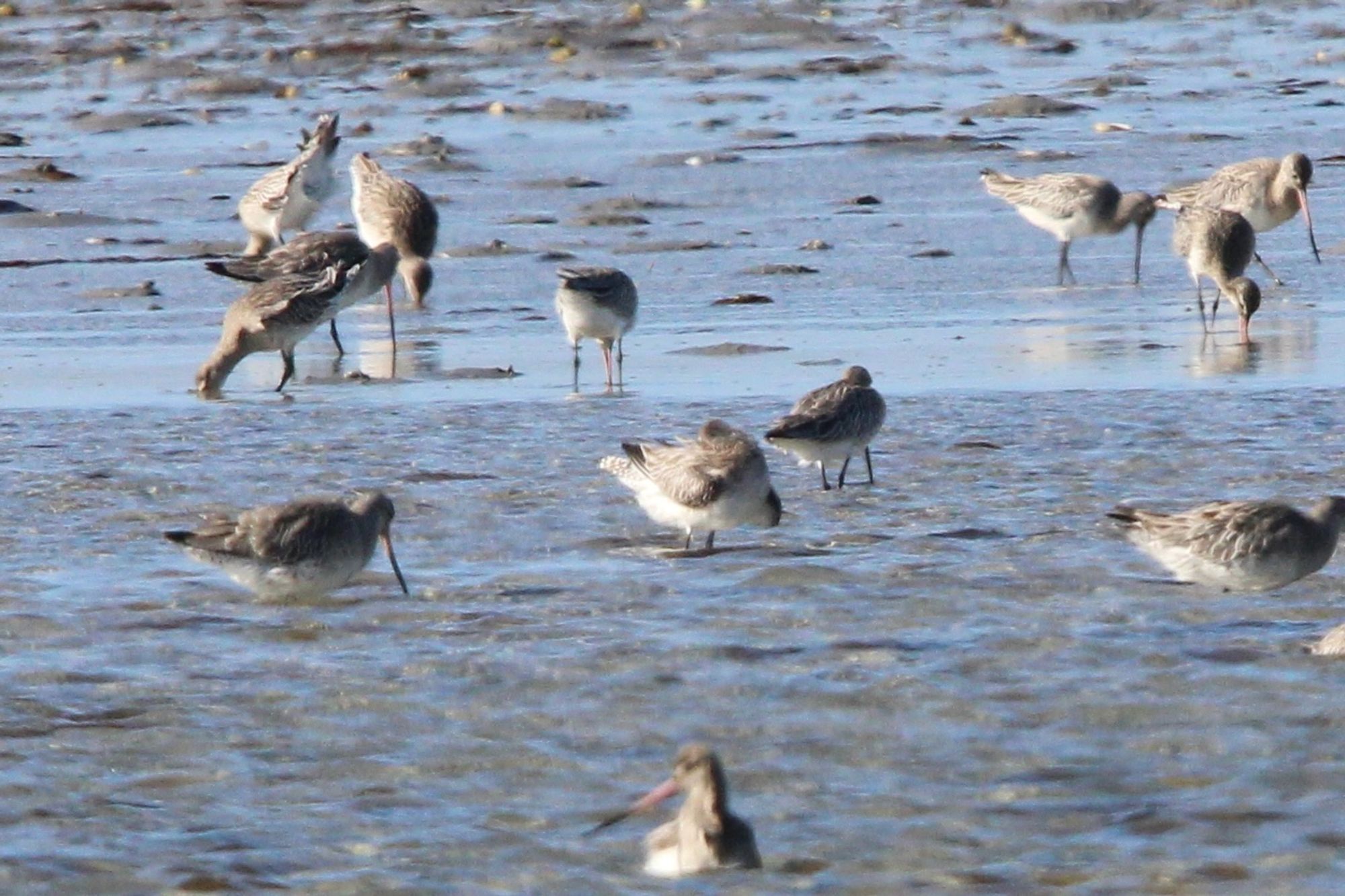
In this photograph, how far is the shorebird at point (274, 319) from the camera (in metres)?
12.8

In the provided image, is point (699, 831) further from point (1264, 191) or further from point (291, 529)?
point (1264, 191)

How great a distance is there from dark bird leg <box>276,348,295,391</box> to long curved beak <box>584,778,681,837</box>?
7364 millimetres

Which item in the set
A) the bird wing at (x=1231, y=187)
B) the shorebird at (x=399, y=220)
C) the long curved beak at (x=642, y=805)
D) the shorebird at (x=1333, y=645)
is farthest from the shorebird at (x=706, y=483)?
the bird wing at (x=1231, y=187)

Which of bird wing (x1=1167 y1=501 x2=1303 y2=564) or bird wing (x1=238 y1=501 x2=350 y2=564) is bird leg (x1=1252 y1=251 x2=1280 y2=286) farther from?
bird wing (x1=238 y1=501 x2=350 y2=564)

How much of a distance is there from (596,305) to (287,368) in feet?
5.54

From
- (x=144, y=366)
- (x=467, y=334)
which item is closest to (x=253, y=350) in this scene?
(x=144, y=366)

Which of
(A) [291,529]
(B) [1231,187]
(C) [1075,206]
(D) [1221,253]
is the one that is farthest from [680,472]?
(B) [1231,187]

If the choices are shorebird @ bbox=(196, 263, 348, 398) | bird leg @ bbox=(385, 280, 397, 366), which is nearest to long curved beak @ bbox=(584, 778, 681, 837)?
shorebird @ bbox=(196, 263, 348, 398)

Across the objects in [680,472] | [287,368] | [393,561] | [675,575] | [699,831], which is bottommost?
[287,368]

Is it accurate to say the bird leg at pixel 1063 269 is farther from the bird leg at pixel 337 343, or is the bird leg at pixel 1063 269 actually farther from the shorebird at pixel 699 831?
the shorebird at pixel 699 831

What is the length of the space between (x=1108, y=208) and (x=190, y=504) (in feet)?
29.7

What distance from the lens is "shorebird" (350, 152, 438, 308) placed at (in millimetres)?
15383

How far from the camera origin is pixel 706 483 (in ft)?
27.9

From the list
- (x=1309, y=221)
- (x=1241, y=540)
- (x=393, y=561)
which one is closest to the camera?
(x=1241, y=540)
